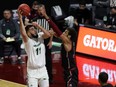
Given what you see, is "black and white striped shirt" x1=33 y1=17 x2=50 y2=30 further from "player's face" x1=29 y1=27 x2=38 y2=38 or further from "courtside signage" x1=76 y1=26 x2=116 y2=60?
"player's face" x1=29 y1=27 x2=38 y2=38

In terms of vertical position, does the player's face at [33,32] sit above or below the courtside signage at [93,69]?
above

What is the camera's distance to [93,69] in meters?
9.66

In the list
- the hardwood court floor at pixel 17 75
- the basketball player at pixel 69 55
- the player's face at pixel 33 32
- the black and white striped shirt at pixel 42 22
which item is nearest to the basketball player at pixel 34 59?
the player's face at pixel 33 32

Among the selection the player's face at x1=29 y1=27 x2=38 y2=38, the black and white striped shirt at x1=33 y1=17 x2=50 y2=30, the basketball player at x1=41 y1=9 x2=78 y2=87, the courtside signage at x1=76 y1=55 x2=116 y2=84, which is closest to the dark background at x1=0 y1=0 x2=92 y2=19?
the black and white striped shirt at x1=33 y1=17 x2=50 y2=30

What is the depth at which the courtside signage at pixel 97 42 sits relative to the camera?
941 centimetres

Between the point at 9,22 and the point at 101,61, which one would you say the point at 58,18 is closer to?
the point at 9,22

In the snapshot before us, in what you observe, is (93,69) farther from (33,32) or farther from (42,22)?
(33,32)

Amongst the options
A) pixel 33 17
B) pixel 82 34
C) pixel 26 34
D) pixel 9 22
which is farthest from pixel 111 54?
pixel 9 22

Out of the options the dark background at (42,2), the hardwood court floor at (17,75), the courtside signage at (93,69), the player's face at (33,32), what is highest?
the player's face at (33,32)

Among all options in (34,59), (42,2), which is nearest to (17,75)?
(34,59)

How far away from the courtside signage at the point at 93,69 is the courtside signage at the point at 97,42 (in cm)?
21

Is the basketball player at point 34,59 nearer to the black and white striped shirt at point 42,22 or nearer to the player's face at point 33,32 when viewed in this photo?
the player's face at point 33,32

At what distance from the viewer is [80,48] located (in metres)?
9.92

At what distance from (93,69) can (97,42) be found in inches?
28.0
